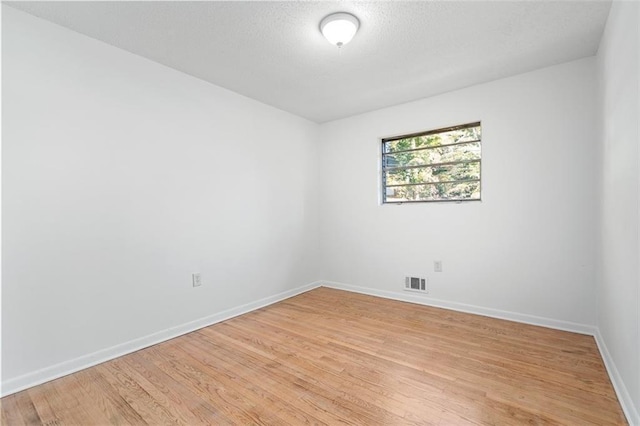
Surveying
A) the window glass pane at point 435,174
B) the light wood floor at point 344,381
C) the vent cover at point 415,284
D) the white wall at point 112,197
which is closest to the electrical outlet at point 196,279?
the white wall at point 112,197

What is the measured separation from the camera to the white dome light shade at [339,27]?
194cm

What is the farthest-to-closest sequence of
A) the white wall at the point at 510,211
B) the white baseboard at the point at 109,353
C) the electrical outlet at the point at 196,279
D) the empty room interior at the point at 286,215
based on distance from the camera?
the electrical outlet at the point at 196,279
the white wall at the point at 510,211
the white baseboard at the point at 109,353
the empty room interior at the point at 286,215

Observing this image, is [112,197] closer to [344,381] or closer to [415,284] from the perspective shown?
[344,381]

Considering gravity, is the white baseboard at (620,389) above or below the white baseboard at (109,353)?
above

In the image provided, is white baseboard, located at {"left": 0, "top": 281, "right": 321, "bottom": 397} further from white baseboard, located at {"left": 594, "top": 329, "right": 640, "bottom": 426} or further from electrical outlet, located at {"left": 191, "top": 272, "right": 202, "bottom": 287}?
white baseboard, located at {"left": 594, "top": 329, "right": 640, "bottom": 426}

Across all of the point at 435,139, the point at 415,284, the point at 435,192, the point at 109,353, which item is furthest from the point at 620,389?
the point at 109,353

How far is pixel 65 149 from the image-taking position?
6.81 ft

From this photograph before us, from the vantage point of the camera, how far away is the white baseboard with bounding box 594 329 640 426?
1.45 metres

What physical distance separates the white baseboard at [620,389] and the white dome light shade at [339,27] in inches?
105

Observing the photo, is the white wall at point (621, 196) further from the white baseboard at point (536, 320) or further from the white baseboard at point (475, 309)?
the white baseboard at point (475, 309)

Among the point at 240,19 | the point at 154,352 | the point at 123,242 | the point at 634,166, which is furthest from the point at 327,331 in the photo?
the point at 240,19

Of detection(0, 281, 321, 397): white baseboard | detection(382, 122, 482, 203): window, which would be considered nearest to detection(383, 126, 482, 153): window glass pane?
detection(382, 122, 482, 203): window

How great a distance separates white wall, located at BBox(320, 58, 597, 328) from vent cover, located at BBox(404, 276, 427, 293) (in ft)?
0.26

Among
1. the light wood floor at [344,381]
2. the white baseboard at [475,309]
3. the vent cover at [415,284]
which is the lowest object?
the light wood floor at [344,381]
